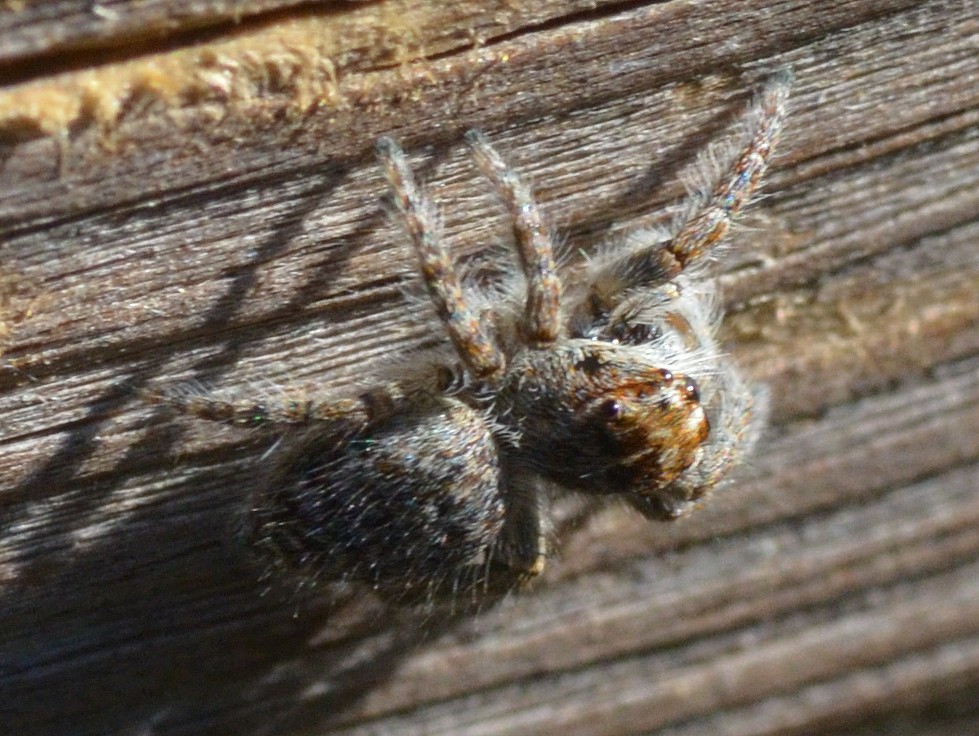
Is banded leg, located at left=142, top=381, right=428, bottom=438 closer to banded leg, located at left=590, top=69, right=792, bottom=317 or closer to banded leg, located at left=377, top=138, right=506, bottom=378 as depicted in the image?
banded leg, located at left=377, top=138, right=506, bottom=378

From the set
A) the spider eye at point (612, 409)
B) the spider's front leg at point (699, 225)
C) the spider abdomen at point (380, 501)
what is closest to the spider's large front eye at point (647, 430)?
the spider eye at point (612, 409)

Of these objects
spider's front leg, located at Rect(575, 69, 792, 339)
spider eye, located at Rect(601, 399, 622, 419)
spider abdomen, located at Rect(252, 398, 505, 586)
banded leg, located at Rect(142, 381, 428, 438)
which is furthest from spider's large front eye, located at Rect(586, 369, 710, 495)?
banded leg, located at Rect(142, 381, 428, 438)

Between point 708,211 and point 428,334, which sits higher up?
point 708,211

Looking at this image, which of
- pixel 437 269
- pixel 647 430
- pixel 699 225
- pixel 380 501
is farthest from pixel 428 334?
pixel 699 225

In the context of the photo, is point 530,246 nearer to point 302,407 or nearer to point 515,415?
point 515,415

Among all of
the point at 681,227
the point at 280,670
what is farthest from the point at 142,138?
the point at 280,670

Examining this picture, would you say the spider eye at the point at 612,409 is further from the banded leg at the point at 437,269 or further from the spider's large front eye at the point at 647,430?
the banded leg at the point at 437,269
